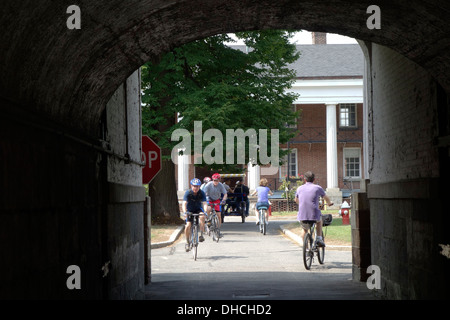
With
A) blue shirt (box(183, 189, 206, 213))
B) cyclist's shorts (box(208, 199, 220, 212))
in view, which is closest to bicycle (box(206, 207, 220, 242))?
cyclist's shorts (box(208, 199, 220, 212))

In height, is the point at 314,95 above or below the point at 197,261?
above

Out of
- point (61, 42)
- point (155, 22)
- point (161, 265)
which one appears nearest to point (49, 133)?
point (61, 42)

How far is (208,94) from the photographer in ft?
80.1

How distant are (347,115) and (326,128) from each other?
7.46 feet

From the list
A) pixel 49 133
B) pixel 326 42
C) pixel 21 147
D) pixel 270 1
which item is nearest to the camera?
pixel 21 147

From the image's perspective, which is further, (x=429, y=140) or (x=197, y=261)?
(x=197, y=261)

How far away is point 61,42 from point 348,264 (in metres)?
10.3

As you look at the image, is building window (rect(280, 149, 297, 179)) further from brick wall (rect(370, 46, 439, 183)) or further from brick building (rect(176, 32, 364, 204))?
brick wall (rect(370, 46, 439, 183))

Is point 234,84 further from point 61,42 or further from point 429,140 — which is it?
point 61,42

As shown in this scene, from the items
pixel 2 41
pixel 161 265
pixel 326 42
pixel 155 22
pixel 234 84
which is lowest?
pixel 161 265

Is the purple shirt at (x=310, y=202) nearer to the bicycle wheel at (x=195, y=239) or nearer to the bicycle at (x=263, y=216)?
the bicycle wheel at (x=195, y=239)

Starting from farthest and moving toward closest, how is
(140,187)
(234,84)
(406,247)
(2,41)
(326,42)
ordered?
(326,42) → (234,84) → (140,187) → (406,247) → (2,41)

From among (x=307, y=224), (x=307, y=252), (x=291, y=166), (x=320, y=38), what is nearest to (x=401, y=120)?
(x=307, y=224)

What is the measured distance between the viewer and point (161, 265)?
15.1m
